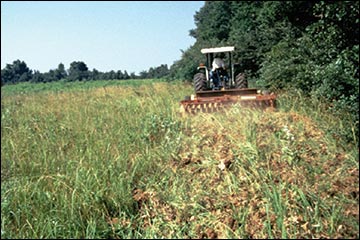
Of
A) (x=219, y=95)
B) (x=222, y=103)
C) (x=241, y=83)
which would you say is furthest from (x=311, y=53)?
(x=241, y=83)

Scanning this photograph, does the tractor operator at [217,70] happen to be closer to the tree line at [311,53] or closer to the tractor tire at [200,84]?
the tractor tire at [200,84]

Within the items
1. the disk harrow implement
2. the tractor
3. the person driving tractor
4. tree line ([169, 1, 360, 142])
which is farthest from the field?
the person driving tractor

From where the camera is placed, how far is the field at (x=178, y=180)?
352 cm

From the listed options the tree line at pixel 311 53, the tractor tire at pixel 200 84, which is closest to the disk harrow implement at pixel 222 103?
the tree line at pixel 311 53

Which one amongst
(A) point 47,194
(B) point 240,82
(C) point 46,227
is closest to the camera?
(C) point 46,227

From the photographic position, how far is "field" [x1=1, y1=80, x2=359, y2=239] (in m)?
3.52

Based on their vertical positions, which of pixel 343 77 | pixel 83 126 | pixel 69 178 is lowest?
pixel 69 178

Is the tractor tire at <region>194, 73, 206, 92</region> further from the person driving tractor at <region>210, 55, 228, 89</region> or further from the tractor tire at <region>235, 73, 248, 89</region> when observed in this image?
the tractor tire at <region>235, 73, 248, 89</region>

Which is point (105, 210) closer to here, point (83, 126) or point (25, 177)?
point (25, 177)

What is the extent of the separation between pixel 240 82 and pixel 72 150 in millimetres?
6894

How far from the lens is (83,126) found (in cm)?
597

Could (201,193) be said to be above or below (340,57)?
below

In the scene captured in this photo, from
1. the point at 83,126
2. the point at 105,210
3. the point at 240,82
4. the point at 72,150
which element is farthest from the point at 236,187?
the point at 240,82

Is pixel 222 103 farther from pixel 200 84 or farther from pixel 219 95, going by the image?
pixel 200 84
